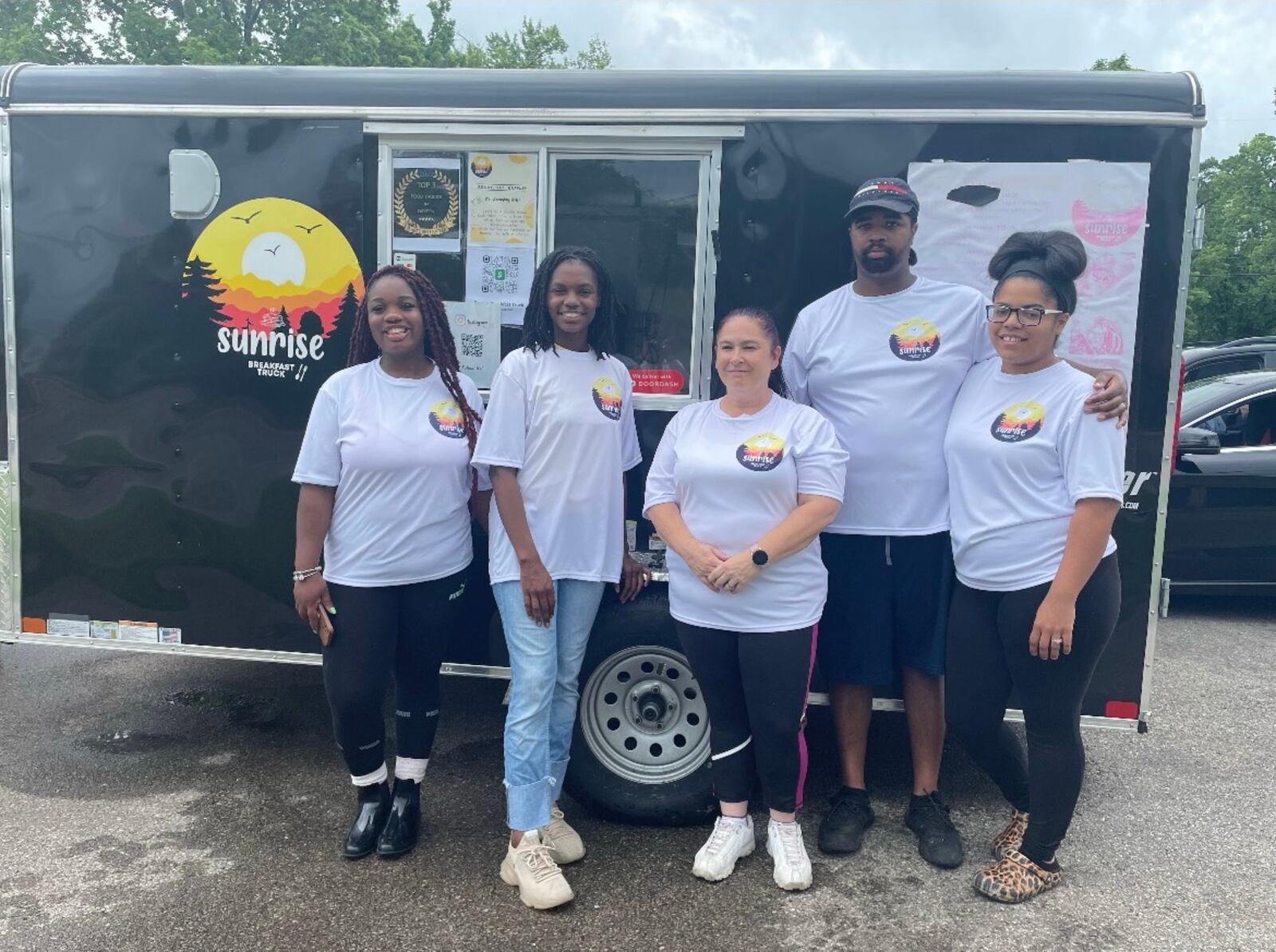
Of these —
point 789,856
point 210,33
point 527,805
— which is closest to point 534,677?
point 527,805

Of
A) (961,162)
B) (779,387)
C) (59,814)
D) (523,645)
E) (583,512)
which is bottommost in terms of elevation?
(59,814)

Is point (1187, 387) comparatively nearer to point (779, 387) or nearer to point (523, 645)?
point (779, 387)

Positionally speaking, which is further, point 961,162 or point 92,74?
point 92,74

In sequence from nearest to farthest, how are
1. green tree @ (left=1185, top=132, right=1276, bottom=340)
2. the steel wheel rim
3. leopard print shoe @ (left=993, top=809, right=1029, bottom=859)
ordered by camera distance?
leopard print shoe @ (left=993, top=809, right=1029, bottom=859)
the steel wheel rim
green tree @ (left=1185, top=132, right=1276, bottom=340)

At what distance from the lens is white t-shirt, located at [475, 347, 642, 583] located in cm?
295

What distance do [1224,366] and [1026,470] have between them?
527cm

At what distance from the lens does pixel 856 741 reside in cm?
344

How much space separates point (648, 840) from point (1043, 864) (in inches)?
50.9

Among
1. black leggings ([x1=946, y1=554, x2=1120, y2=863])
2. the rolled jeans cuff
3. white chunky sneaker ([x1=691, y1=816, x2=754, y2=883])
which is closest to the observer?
black leggings ([x1=946, y1=554, x2=1120, y2=863])

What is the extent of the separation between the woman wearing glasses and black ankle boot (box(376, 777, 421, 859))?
1799 millimetres

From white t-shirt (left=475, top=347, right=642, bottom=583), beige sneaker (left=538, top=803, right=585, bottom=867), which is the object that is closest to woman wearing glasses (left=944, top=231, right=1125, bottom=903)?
white t-shirt (left=475, top=347, right=642, bottom=583)

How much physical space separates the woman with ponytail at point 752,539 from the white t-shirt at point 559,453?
17 centimetres

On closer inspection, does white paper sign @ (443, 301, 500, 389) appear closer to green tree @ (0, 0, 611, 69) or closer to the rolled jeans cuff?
Answer: the rolled jeans cuff

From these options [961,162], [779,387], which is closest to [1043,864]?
[779,387]
